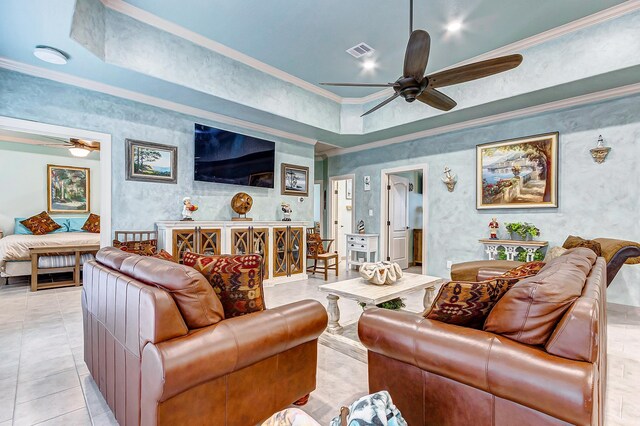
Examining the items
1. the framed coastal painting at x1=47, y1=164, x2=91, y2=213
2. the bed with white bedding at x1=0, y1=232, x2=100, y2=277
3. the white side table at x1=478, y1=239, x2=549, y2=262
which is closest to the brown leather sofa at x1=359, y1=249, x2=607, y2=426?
the white side table at x1=478, y1=239, x2=549, y2=262

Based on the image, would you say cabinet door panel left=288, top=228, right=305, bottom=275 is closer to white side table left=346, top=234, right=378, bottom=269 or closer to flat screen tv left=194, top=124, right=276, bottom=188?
flat screen tv left=194, top=124, right=276, bottom=188

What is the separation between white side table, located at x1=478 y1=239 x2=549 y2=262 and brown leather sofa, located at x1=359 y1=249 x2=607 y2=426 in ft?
10.1

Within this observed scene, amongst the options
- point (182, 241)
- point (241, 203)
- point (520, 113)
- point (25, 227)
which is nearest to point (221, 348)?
point (182, 241)

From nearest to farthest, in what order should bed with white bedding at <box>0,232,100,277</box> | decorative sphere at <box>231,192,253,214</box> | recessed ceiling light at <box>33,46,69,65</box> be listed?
recessed ceiling light at <box>33,46,69,65</box> → bed with white bedding at <box>0,232,100,277</box> → decorative sphere at <box>231,192,253,214</box>

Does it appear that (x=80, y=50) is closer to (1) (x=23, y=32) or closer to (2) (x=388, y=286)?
(1) (x=23, y=32)

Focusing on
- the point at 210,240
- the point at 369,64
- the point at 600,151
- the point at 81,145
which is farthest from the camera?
the point at 81,145

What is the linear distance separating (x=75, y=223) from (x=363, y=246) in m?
5.83

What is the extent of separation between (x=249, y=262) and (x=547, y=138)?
4.53 metres

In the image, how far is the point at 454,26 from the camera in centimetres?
330

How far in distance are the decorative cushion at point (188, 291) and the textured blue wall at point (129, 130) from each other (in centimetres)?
304

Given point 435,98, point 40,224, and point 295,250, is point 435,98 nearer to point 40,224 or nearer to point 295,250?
point 295,250

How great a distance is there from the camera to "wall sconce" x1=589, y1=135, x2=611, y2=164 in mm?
3760

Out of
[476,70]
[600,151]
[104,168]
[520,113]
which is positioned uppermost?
[520,113]

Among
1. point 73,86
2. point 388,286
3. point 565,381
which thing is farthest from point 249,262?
point 73,86
